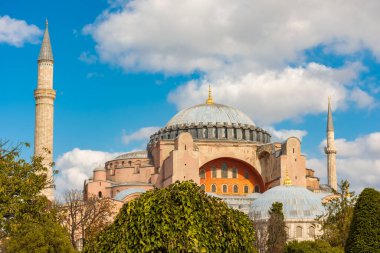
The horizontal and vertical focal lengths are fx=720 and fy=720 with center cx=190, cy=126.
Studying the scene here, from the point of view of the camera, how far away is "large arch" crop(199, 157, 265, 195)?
56875 mm

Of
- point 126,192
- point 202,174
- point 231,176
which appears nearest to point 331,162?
point 231,176

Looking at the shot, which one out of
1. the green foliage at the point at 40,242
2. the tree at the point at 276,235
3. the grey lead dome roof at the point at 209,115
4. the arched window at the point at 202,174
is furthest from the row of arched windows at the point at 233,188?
the green foliage at the point at 40,242

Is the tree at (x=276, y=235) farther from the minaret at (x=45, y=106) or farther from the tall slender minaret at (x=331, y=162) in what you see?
the tall slender minaret at (x=331, y=162)

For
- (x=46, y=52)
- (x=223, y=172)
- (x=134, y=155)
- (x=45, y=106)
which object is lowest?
(x=223, y=172)

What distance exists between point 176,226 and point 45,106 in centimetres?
3789

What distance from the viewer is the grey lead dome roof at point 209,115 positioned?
6081cm

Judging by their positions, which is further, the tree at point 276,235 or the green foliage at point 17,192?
the tree at point 276,235

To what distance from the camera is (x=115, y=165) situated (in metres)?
60.2

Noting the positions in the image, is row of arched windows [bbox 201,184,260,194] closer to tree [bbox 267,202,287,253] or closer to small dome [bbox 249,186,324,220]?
small dome [bbox 249,186,324,220]

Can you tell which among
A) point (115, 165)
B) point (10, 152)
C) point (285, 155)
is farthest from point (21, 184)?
point (115, 165)

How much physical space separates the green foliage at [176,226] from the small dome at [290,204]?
33689mm

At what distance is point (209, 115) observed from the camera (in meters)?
61.4

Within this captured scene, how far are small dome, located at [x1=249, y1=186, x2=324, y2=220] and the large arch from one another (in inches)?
241

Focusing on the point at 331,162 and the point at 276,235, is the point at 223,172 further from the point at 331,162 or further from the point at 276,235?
the point at 276,235
